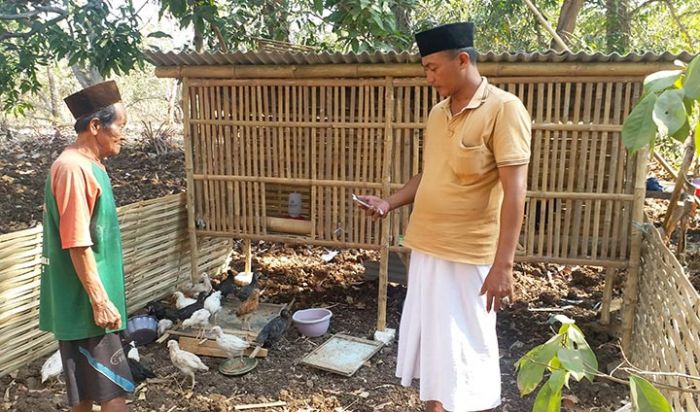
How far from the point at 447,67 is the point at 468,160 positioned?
43 cm

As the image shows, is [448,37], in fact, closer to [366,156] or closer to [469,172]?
[469,172]

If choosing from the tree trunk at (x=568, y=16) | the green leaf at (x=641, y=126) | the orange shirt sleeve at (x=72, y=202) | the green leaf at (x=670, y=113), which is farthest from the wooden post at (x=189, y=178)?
the tree trunk at (x=568, y=16)

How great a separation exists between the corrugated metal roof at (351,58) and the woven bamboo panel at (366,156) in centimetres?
18

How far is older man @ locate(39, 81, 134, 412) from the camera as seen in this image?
250cm

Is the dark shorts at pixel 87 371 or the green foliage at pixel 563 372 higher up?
the green foliage at pixel 563 372

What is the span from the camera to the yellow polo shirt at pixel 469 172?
2.29 m

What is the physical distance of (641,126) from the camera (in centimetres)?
116

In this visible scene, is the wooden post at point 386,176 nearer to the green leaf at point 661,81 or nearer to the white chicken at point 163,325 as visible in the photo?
the white chicken at point 163,325

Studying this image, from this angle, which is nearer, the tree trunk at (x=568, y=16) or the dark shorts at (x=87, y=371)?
the dark shorts at (x=87, y=371)

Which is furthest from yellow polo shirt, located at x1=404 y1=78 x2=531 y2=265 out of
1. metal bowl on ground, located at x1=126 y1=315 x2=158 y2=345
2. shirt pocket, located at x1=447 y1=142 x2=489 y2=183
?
metal bowl on ground, located at x1=126 y1=315 x2=158 y2=345

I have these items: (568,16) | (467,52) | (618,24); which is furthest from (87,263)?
(618,24)

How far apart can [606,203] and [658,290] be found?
3.39ft

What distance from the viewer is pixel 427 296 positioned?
265cm

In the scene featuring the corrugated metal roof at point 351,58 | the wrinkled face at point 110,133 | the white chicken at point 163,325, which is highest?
the corrugated metal roof at point 351,58
